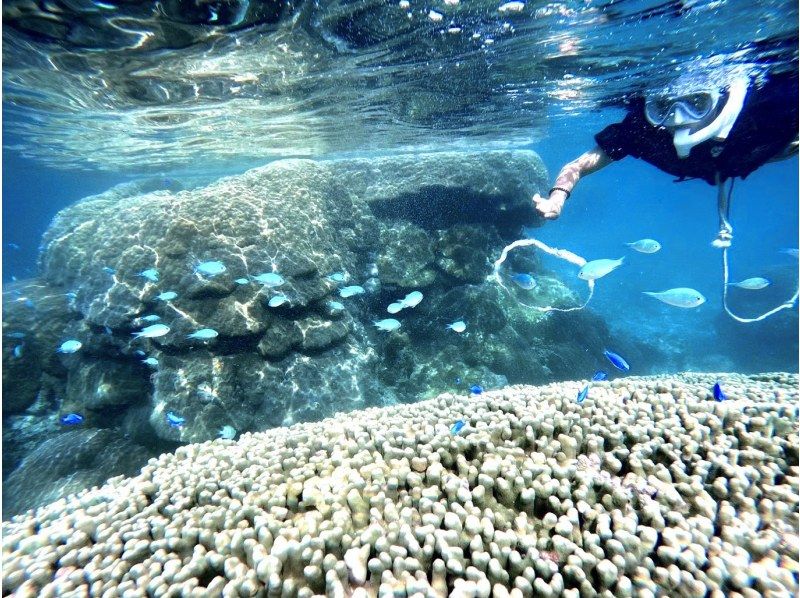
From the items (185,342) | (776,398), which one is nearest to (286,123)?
(185,342)

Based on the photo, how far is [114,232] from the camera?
383 inches

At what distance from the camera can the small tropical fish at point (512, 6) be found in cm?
747

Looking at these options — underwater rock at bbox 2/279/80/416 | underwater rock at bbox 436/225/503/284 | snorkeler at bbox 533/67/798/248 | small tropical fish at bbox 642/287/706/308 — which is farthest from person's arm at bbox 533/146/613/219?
underwater rock at bbox 2/279/80/416

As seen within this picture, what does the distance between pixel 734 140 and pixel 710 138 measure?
1.03 ft

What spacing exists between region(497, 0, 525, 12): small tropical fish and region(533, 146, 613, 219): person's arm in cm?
481

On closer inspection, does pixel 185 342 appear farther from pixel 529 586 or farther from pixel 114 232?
pixel 529 586

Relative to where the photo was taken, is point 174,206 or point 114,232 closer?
point 174,206

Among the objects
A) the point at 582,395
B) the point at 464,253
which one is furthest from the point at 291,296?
the point at 582,395

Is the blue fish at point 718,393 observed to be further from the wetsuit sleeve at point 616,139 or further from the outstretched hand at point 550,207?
the wetsuit sleeve at point 616,139

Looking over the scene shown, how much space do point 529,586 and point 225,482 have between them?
225 centimetres

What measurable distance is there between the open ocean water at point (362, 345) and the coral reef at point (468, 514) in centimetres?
2

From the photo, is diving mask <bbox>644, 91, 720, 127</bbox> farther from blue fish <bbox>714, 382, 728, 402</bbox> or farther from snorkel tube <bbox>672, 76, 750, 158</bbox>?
blue fish <bbox>714, 382, 728, 402</bbox>

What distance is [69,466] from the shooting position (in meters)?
7.34

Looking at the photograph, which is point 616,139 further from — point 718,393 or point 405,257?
point 405,257
